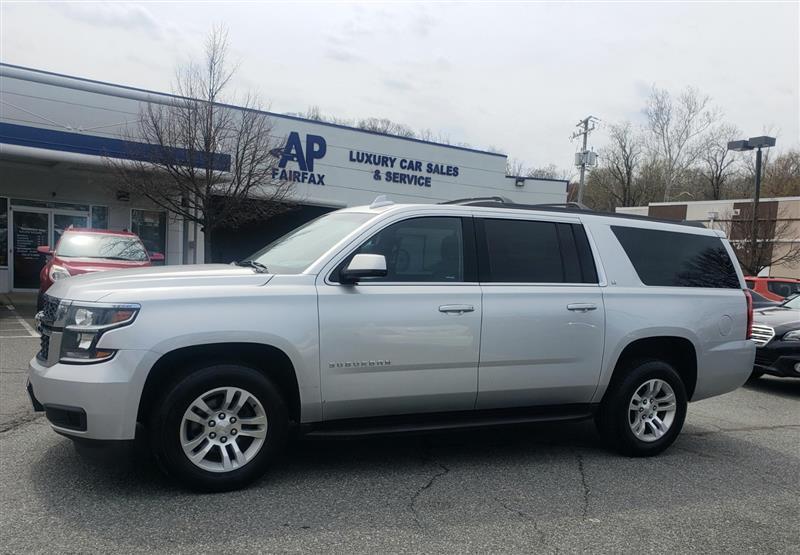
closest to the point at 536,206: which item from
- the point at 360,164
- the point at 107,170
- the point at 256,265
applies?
Result: the point at 256,265

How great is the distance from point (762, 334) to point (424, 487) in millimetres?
6571

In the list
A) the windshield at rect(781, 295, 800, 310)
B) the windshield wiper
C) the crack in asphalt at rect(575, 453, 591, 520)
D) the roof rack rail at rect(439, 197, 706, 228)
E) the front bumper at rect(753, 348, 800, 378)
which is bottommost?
the crack in asphalt at rect(575, 453, 591, 520)

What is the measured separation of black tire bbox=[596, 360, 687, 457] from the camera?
499 centimetres

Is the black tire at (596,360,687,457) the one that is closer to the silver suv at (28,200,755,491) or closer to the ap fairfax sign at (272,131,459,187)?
the silver suv at (28,200,755,491)

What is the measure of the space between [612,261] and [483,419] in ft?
5.60

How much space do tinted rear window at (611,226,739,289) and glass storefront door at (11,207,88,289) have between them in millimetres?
15535

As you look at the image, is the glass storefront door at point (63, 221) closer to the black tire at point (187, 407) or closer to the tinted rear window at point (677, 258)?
the black tire at point (187, 407)

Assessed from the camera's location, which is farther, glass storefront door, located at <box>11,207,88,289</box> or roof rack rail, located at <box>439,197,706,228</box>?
glass storefront door, located at <box>11,207,88,289</box>

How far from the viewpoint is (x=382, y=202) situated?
4.87 meters

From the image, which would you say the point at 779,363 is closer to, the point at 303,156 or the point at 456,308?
the point at 456,308

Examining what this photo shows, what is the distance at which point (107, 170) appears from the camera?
15125 millimetres

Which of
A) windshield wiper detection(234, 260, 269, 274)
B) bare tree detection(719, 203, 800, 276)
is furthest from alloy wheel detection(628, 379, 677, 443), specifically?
bare tree detection(719, 203, 800, 276)

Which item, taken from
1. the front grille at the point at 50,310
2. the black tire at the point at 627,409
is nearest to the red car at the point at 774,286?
the black tire at the point at 627,409

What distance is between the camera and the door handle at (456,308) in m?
4.33
